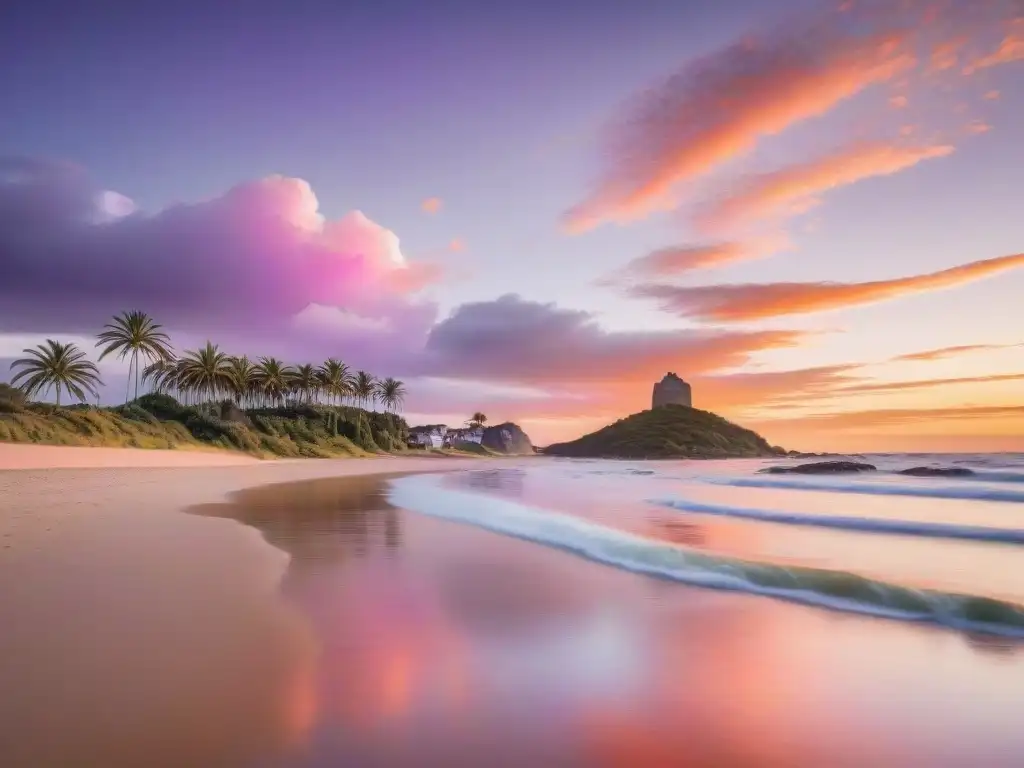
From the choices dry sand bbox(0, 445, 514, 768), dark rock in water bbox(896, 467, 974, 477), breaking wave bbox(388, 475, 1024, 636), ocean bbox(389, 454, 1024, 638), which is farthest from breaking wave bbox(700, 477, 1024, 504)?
dry sand bbox(0, 445, 514, 768)

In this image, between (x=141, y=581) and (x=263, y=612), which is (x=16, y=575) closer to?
(x=141, y=581)

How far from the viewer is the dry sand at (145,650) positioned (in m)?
3.55

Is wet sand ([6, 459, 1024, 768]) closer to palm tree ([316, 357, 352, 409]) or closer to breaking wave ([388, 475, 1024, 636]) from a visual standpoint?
breaking wave ([388, 475, 1024, 636])

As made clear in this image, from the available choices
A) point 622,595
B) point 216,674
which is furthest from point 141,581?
point 622,595

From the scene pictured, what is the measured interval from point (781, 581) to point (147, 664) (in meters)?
7.30

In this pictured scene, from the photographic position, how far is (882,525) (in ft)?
48.0

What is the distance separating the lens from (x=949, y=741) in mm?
3805

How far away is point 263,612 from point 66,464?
133 ft

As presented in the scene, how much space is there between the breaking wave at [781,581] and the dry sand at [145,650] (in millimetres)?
5226

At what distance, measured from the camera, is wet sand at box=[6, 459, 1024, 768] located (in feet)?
11.8

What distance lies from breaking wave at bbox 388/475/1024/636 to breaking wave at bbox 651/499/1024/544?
558 cm

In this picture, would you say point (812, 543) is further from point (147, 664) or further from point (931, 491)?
point (931, 491)

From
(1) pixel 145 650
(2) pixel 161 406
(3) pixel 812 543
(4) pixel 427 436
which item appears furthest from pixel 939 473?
(4) pixel 427 436

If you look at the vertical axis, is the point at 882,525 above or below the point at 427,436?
below
